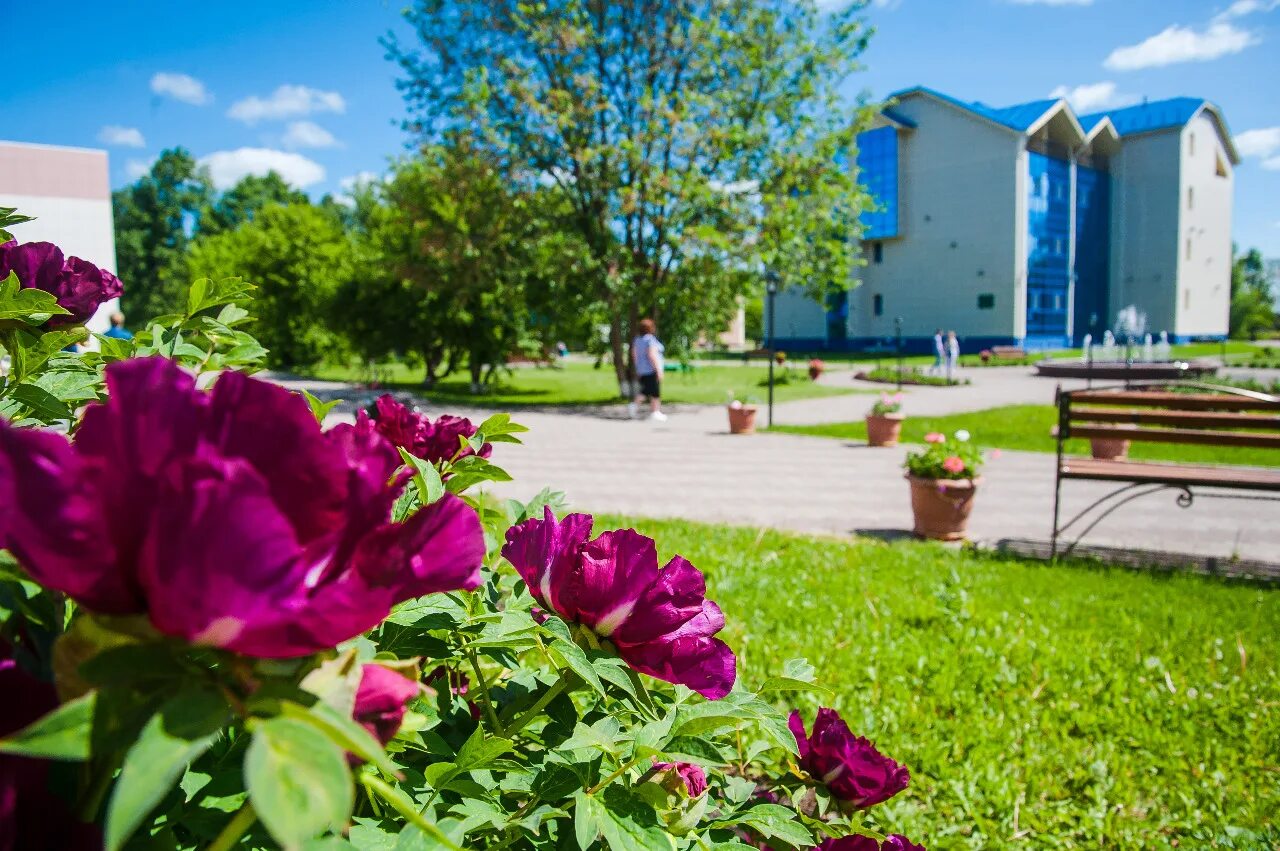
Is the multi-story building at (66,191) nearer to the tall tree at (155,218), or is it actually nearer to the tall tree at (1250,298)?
the tall tree at (155,218)

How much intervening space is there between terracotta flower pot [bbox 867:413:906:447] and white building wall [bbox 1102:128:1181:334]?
41.5 metres

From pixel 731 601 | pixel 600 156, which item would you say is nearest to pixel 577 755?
pixel 731 601

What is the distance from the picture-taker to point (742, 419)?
13.8 m

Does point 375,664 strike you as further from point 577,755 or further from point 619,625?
point 577,755

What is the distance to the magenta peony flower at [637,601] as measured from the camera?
2.72 feet

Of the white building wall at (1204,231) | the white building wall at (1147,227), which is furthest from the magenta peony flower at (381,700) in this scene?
the white building wall at (1204,231)

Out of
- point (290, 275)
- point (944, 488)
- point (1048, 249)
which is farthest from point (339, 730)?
point (1048, 249)

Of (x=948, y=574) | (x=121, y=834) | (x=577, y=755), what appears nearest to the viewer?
(x=121, y=834)

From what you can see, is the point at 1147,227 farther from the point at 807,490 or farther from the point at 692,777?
the point at 692,777

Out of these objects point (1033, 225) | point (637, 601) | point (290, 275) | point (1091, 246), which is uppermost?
point (1033, 225)

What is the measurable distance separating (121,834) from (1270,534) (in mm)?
8507

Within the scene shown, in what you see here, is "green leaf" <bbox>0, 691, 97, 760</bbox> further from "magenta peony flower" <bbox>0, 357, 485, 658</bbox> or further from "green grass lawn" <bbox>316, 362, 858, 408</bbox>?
"green grass lawn" <bbox>316, 362, 858, 408</bbox>

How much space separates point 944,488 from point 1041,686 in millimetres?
3067

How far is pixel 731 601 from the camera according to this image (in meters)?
4.34
